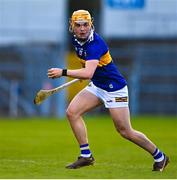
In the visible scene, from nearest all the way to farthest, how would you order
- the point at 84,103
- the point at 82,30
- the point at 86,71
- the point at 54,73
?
the point at 54,73
the point at 86,71
the point at 82,30
the point at 84,103

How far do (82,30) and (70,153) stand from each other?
Result: 428cm

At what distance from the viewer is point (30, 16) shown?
3888 centimetres

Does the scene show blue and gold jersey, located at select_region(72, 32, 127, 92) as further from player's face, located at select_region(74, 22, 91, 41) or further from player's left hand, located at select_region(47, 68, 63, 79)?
player's left hand, located at select_region(47, 68, 63, 79)

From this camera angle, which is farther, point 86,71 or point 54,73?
point 86,71

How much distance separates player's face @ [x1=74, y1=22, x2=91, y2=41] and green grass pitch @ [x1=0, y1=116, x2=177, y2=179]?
6.25 feet

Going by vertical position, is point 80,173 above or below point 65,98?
above

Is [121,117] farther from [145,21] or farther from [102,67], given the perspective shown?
[145,21]

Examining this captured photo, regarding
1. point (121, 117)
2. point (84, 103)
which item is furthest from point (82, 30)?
point (121, 117)

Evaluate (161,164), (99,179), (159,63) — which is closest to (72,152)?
(161,164)

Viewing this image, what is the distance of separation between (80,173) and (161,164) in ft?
4.45

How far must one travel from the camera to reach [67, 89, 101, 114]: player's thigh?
12367 millimetres

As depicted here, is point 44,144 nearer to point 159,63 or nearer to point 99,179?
point 99,179

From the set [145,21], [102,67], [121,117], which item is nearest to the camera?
[121,117]

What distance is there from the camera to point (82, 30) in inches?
473
